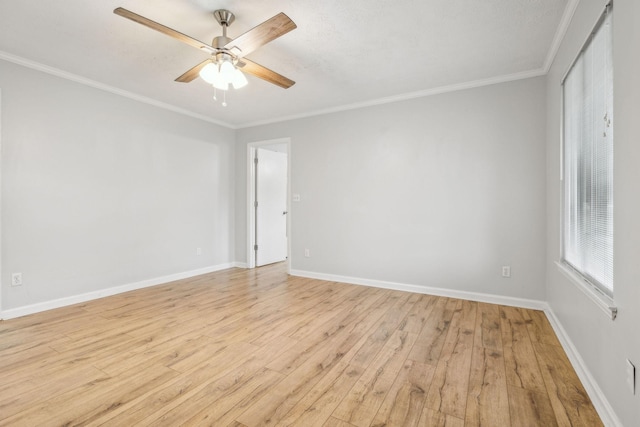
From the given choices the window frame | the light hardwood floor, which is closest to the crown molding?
the light hardwood floor

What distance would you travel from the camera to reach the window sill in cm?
141

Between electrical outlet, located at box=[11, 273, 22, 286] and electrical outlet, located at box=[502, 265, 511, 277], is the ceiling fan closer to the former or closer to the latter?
electrical outlet, located at box=[11, 273, 22, 286]

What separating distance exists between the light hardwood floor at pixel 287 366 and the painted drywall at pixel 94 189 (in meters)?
0.52

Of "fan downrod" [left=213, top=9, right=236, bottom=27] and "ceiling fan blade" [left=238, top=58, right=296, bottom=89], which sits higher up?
"fan downrod" [left=213, top=9, right=236, bottom=27]

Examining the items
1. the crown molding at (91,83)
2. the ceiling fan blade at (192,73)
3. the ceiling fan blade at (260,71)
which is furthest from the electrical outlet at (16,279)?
the ceiling fan blade at (260,71)

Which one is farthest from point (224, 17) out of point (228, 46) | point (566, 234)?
point (566, 234)

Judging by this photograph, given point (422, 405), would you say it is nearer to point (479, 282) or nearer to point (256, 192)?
point (479, 282)

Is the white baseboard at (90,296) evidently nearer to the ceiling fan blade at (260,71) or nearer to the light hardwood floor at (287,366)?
the light hardwood floor at (287,366)

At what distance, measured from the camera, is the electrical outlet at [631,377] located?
1.21 metres

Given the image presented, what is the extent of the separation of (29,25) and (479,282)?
187 inches

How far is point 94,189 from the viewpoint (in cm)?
342

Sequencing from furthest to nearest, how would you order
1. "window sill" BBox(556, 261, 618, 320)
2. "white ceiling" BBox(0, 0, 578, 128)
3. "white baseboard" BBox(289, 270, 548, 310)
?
"white baseboard" BBox(289, 270, 548, 310)
"white ceiling" BBox(0, 0, 578, 128)
"window sill" BBox(556, 261, 618, 320)

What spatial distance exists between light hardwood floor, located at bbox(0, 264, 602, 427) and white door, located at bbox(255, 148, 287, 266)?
81.9 inches

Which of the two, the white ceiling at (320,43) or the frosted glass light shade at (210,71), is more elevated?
the white ceiling at (320,43)
